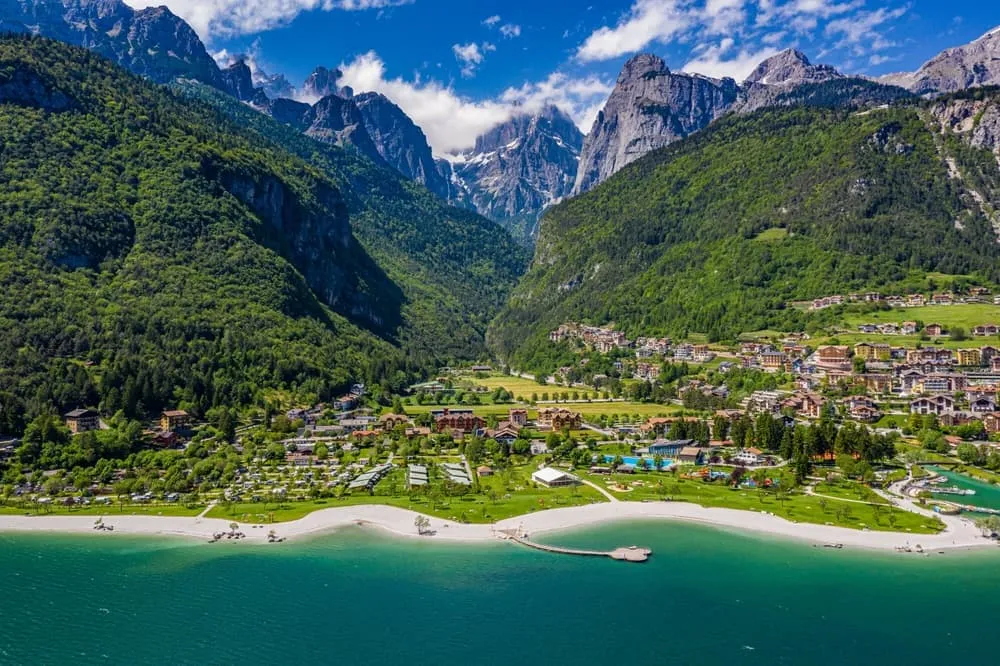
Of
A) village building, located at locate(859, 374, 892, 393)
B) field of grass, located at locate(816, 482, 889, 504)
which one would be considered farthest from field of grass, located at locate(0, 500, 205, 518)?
village building, located at locate(859, 374, 892, 393)

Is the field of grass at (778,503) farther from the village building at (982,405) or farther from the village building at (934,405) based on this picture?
the village building at (982,405)

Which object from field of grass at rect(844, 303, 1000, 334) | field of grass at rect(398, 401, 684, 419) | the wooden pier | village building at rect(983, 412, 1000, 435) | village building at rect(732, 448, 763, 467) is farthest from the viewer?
field of grass at rect(844, 303, 1000, 334)

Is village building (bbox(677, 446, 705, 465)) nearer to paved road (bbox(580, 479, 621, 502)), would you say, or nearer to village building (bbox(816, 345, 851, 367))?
paved road (bbox(580, 479, 621, 502))

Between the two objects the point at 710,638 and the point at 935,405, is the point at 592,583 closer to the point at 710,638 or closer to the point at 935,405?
the point at 710,638

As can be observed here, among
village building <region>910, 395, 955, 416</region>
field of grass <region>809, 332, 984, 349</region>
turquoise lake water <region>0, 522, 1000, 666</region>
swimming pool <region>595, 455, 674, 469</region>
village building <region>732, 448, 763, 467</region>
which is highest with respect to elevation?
field of grass <region>809, 332, 984, 349</region>

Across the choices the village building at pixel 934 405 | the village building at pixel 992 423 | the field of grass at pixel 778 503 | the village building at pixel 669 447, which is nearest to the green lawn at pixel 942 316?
the village building at pixel 934 405

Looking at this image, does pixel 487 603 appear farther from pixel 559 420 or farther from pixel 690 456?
pixel 559 420
